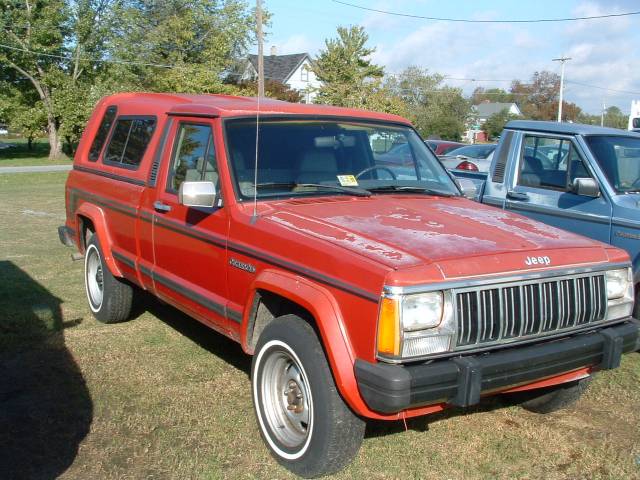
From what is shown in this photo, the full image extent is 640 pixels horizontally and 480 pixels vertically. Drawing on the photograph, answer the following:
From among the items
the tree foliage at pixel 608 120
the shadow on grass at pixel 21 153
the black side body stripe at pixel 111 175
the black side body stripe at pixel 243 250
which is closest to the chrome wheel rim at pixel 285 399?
the black side body stripe at pixel 243 250

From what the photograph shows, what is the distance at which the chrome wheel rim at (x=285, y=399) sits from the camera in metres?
3.67

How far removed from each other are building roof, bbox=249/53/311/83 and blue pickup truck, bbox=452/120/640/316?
57000 mm

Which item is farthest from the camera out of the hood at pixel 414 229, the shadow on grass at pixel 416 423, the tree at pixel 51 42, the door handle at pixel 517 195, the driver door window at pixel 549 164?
the tree at pixel 51 42

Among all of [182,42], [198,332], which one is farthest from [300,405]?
[182,42]

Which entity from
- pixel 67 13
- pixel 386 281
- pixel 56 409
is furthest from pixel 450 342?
pixel 67 13

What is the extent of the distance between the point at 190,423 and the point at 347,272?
171 centimetres

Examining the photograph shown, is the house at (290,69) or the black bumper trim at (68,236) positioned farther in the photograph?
the house at (290,69)

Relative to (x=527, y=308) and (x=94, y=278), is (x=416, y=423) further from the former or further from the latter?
(x=94, y=278)

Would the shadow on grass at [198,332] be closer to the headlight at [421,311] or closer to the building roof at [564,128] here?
the headlight at [421,311]

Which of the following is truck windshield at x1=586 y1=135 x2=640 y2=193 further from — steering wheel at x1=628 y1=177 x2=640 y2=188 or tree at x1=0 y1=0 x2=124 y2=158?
tree at x1=0 y1=0 x2=124 y2=158

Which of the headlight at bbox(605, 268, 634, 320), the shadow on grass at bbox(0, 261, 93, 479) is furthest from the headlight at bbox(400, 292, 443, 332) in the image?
the shadow on grass at bbox(0, 261, 93, 479)

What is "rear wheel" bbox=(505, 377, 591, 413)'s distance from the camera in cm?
420

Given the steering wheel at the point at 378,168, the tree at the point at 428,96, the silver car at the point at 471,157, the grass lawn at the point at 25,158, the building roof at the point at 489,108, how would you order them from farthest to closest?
the building roof at the point at 489,108 < the tree at the point at 428,96 < the grass lawn at the point at 25,158 < the silver car at the point at 471,157 < the steering wheel at the point at 378,168

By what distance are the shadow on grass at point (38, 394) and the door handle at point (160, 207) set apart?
53.0 inches
